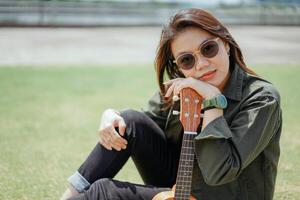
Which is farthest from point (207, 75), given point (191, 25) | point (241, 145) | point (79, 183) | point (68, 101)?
point (68, 101)

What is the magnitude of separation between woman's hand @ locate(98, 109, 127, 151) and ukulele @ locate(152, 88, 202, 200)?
0.41m

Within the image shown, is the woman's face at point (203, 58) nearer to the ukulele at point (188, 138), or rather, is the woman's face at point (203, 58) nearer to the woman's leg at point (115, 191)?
the ukulele at point (188, 138)

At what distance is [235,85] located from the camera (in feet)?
7.20

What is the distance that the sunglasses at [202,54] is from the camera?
2123 mm

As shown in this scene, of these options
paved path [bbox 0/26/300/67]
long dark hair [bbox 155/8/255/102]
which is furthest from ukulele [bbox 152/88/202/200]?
paved path [bbox 0/26/300/67]

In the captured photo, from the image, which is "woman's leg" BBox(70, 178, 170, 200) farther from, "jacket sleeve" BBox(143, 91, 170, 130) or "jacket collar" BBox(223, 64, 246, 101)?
"jacket collar" BBox(223, 64, 246, 101)

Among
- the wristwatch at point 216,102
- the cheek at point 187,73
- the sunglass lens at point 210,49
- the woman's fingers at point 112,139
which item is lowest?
the woman's fingers at point 112,139

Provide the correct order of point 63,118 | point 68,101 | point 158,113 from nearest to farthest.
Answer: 1. point 158,113
2. point 63,118
3. point 68,101

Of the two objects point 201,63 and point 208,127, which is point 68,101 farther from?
point 208,127

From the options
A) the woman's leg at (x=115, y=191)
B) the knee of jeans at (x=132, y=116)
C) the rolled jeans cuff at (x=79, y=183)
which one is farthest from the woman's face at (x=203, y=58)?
the rolled jeans cuff at (x=79, y=183)

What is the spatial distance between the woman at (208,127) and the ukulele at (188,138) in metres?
0.04

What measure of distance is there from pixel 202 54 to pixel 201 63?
4cm

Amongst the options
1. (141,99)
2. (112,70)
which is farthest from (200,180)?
(112,70)

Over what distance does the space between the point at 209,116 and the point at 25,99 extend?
15.8 ft
